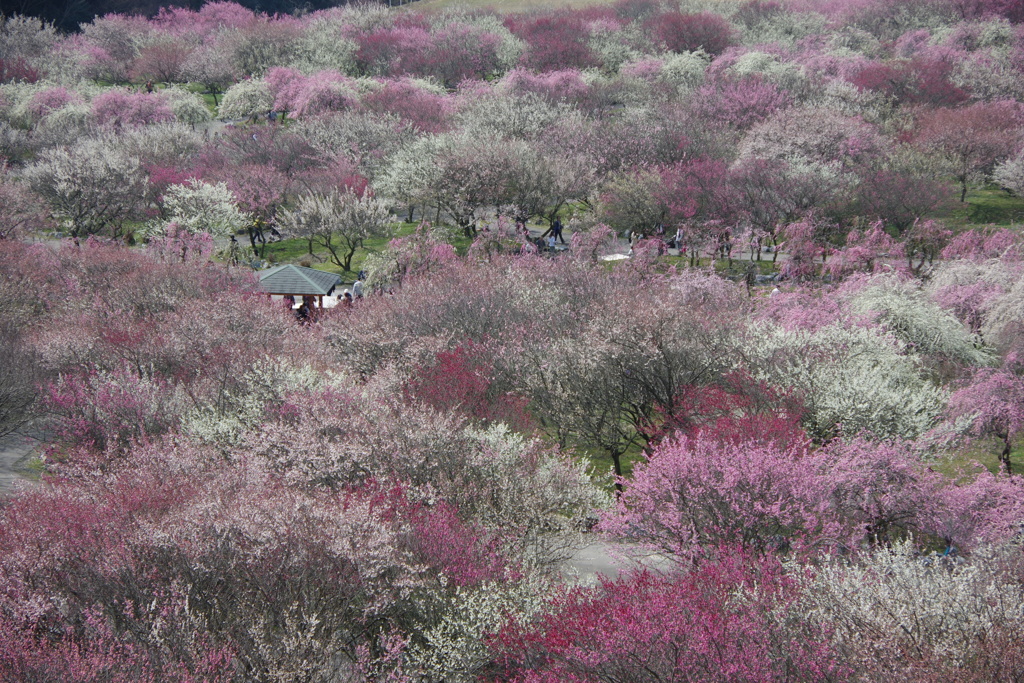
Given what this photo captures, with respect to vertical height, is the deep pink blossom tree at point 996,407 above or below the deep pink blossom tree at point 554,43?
below

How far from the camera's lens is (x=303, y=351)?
23.2 m

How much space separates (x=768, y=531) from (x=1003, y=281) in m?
17.9

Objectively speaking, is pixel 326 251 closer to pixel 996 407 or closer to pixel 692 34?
pixel 996 407

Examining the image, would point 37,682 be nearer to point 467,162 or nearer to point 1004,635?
point 1004,635

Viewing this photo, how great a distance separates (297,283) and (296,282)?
6 cm

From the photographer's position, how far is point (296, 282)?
103ft

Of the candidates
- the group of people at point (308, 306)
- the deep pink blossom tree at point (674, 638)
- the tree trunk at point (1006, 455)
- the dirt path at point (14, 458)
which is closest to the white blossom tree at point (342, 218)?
the group of people at point (308, 306)

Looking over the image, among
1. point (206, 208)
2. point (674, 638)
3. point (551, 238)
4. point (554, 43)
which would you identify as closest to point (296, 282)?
point (206, 208)

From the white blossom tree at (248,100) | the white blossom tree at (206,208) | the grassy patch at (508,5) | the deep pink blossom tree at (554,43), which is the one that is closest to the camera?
the white blossom tree at (206,208)

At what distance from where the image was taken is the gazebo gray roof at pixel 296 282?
31.1 metres

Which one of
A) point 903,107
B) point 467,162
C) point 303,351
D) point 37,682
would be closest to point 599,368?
point 303,351

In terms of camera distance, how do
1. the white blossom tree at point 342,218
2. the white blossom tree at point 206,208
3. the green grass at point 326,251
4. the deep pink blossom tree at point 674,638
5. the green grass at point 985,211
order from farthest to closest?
1. the green grass at point 985,211
2. the green grass at point 326,251
3. the white blossom tree at point 206,208
4. the white blossom tree at point 342,218
5. the deep pink blossom tree at point 674,638

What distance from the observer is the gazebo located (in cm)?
3108

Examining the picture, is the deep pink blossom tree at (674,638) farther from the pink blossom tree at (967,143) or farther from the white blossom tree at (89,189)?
the pink blossom tree at (967,143)
